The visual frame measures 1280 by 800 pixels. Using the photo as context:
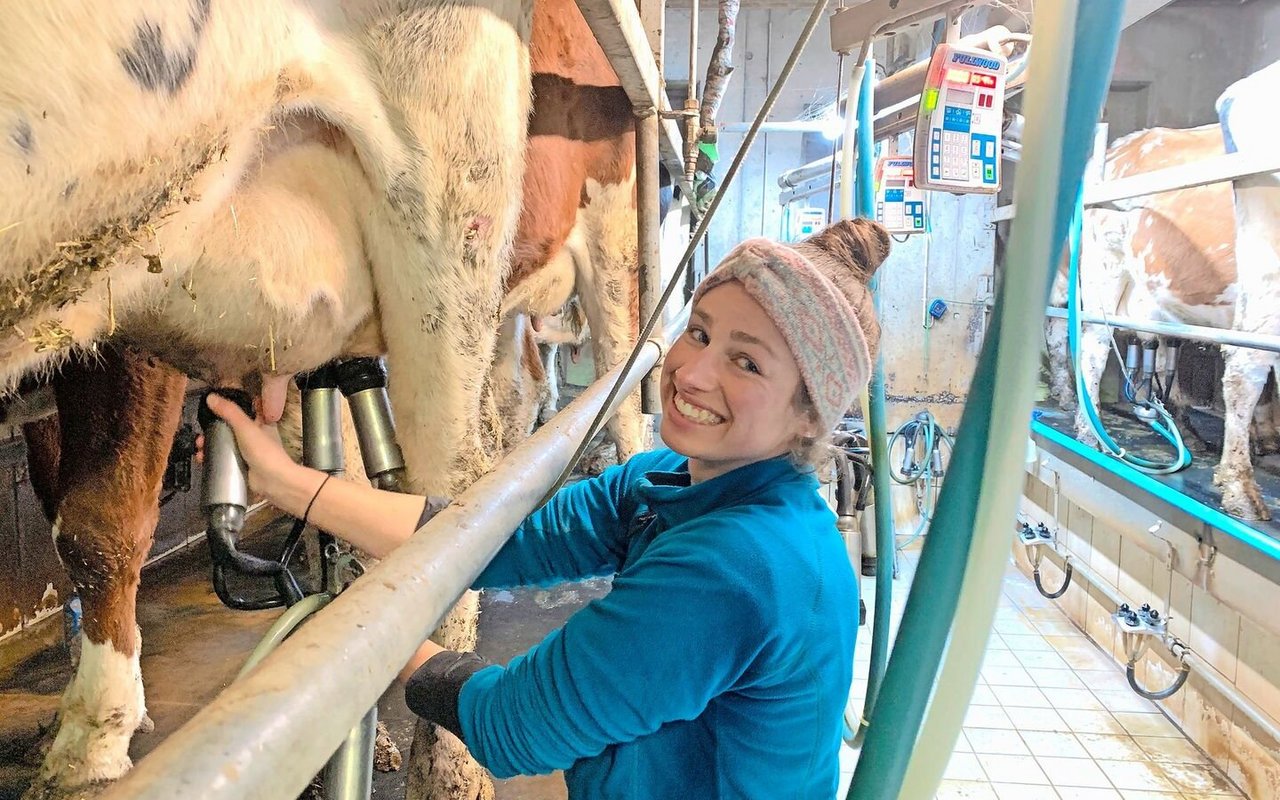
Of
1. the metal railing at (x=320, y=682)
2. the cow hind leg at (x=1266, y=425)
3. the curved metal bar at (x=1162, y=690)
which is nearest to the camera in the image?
the metal railing at (x=320, y=682)

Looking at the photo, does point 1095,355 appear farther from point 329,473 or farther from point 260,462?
point 260,462

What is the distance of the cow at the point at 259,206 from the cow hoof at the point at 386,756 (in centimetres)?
39

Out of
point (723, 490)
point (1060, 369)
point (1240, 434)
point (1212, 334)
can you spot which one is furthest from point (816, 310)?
point (1060, 369)

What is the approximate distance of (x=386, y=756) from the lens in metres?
2.10

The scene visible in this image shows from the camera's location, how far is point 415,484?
1772 mm

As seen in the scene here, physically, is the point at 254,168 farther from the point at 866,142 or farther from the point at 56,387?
Result: the point at 866,142

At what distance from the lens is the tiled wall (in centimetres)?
265

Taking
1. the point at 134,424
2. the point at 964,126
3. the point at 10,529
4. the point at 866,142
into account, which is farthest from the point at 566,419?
the point at 10,529

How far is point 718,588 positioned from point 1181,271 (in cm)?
468

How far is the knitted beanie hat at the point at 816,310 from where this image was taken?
1.01 metres

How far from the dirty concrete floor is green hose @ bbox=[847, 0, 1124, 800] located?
176cm

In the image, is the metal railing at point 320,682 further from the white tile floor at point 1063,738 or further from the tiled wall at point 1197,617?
the tiled wall at point 1197,617

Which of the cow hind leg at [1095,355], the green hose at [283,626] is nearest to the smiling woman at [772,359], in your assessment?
the green hose at [283,626]

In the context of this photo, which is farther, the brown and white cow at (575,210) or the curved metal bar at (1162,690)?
the curved metal bar at (1162,690)
